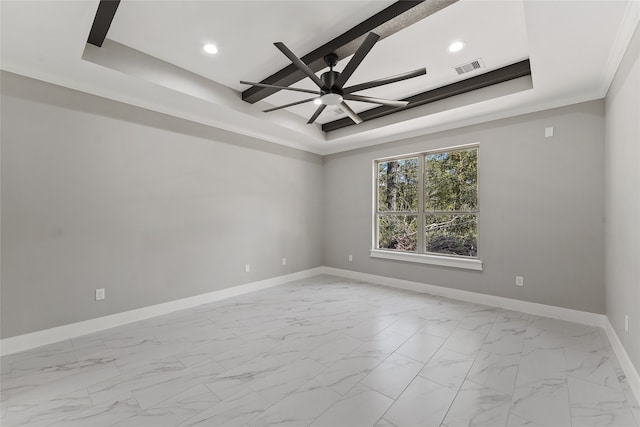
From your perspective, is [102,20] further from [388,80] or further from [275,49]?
[388,80]

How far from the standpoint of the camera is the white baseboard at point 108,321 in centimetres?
256

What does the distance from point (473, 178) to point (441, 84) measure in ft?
4.89

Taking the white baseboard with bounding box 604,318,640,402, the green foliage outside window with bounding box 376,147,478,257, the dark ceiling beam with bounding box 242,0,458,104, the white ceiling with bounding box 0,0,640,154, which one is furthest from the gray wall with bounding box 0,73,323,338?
the white baseboard with bounding box 604,318,640,402

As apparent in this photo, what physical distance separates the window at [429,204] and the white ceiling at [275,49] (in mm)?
884

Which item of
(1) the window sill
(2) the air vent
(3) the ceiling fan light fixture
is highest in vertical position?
(2) the air vent

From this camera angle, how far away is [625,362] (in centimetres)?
219

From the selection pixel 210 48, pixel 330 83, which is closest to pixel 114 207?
pixel 210 48

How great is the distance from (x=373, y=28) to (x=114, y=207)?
328cm

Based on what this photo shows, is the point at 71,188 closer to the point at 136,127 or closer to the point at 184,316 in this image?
the point at 136,127

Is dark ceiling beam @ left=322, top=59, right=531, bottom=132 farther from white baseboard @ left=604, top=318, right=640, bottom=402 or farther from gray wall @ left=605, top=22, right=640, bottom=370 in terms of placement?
white baseboard @ left=604, top=318, right=640, bottom=402

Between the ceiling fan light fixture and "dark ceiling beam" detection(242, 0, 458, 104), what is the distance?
0.38 metres

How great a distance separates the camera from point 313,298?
4.15 m

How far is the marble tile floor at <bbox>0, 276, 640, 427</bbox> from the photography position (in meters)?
1.72

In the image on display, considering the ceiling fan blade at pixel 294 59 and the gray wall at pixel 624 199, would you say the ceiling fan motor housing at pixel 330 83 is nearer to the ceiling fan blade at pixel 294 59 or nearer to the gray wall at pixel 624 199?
the ceiling fan blade at pixel 294 59
